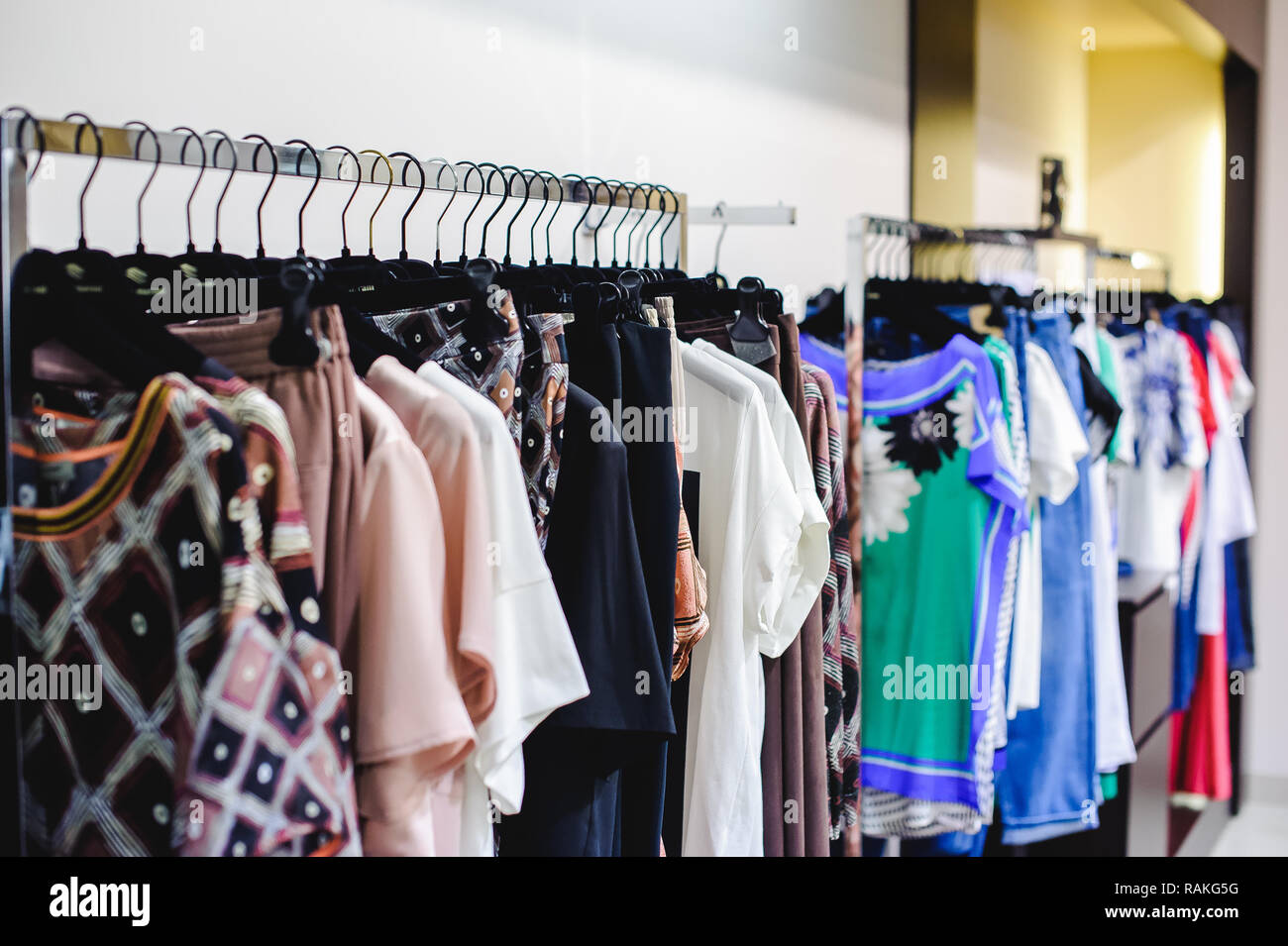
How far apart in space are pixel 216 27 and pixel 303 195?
272mm

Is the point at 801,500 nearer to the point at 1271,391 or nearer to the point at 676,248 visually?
the point at 676,248

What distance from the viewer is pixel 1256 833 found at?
440cm

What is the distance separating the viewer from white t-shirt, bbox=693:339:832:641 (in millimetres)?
1752

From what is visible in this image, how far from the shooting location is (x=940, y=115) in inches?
158

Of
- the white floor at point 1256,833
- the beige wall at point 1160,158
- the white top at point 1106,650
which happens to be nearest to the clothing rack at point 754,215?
the white top at point 1106,650

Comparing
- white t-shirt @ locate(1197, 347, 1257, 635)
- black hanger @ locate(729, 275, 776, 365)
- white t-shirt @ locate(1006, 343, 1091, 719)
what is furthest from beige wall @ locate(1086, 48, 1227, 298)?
black hanger @ locate(729, 275, 776, 365)

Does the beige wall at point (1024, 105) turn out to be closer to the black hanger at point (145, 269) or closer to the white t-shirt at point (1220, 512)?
the white t-shirt at point (1220, 512)

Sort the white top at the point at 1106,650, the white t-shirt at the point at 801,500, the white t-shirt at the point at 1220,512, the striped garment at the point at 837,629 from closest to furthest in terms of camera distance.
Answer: the white t-shirt at the point at 801,500
the striped garment at the point at 837,629
the white top at the point at 1106,650
the white t-shirt at the point at 1220,512

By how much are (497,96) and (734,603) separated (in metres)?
1.19

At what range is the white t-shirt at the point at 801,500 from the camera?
1.75m

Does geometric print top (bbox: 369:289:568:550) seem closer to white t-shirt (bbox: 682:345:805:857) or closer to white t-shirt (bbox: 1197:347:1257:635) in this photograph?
white t-shirt (bbox: 682:345:805:857)

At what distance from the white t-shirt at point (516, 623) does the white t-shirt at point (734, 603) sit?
1.35 feet
